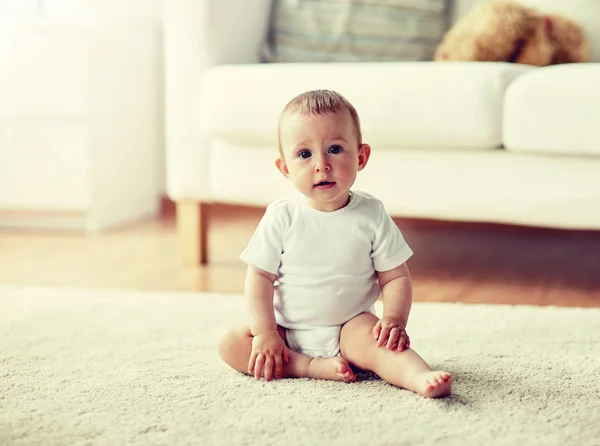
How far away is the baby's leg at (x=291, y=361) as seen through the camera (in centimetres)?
94

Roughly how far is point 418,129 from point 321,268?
0.57 meters

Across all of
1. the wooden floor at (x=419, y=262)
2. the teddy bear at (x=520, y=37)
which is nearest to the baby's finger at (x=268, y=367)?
the wooden floor at (x=419, y=262)

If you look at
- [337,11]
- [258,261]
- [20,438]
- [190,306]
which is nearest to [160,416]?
[20,438]

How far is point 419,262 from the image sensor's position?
186 centimetres

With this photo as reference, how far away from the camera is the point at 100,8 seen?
2.63 meters

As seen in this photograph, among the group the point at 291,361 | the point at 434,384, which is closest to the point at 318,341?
the point at 291,361

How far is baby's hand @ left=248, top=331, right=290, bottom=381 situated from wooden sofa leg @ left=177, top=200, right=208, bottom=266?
0.86 m

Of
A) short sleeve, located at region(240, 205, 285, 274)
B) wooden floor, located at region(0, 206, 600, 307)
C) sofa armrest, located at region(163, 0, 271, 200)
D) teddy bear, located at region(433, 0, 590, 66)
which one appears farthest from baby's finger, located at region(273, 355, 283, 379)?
teddy bear, located at region(433, 0, 590, 66)

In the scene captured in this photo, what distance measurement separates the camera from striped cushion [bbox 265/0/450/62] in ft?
6.59

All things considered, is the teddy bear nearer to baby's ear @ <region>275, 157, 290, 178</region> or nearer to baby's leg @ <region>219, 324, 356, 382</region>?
baby's ear @ <region>275, 157, 290, 178</region>

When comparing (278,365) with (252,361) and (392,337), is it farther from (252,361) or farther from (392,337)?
(392,337)

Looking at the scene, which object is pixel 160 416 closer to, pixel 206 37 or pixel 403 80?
pixel 403 80

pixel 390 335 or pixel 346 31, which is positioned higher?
pixel 346 31

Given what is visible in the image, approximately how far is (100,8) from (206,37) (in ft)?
3.49
